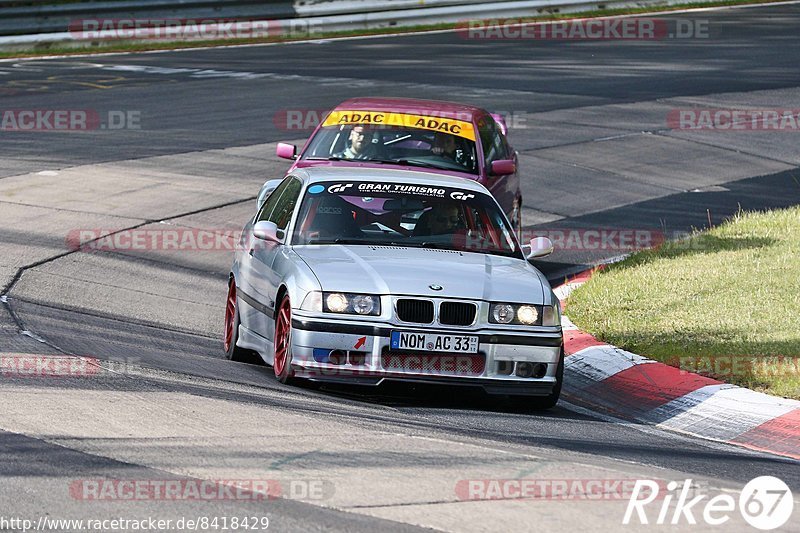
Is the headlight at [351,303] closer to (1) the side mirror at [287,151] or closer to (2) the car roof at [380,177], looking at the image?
(2) the car roof at [380,177]

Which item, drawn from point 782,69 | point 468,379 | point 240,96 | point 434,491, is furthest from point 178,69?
point 434,491

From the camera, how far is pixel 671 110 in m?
25.0

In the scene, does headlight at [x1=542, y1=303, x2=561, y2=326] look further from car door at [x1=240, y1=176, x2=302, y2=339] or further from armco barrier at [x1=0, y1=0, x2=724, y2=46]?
armco barrier at [x1=0, y1=0, x2=724, y2=46]

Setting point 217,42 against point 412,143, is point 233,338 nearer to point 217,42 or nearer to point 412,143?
point 412,143

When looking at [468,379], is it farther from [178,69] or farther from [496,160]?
[178,69]

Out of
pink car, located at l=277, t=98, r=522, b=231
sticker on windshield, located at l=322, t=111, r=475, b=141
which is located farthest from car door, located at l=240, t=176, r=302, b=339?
sticker on windshield, located at l=322, t=111, r=475, b=141

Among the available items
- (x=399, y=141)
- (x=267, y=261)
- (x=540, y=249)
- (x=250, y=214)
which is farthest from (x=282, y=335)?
(x=250, y=214)

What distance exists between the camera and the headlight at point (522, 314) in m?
8.80

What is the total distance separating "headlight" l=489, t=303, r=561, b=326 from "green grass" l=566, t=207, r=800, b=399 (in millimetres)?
1495

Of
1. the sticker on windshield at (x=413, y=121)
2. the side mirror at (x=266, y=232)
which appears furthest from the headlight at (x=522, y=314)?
the sticker on windshield at (x=413, y=121)

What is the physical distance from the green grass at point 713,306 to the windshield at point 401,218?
1.46 meters

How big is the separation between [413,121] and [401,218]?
4164 millimetres

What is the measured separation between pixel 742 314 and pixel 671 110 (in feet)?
46.6

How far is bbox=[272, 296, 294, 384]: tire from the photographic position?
887cm
